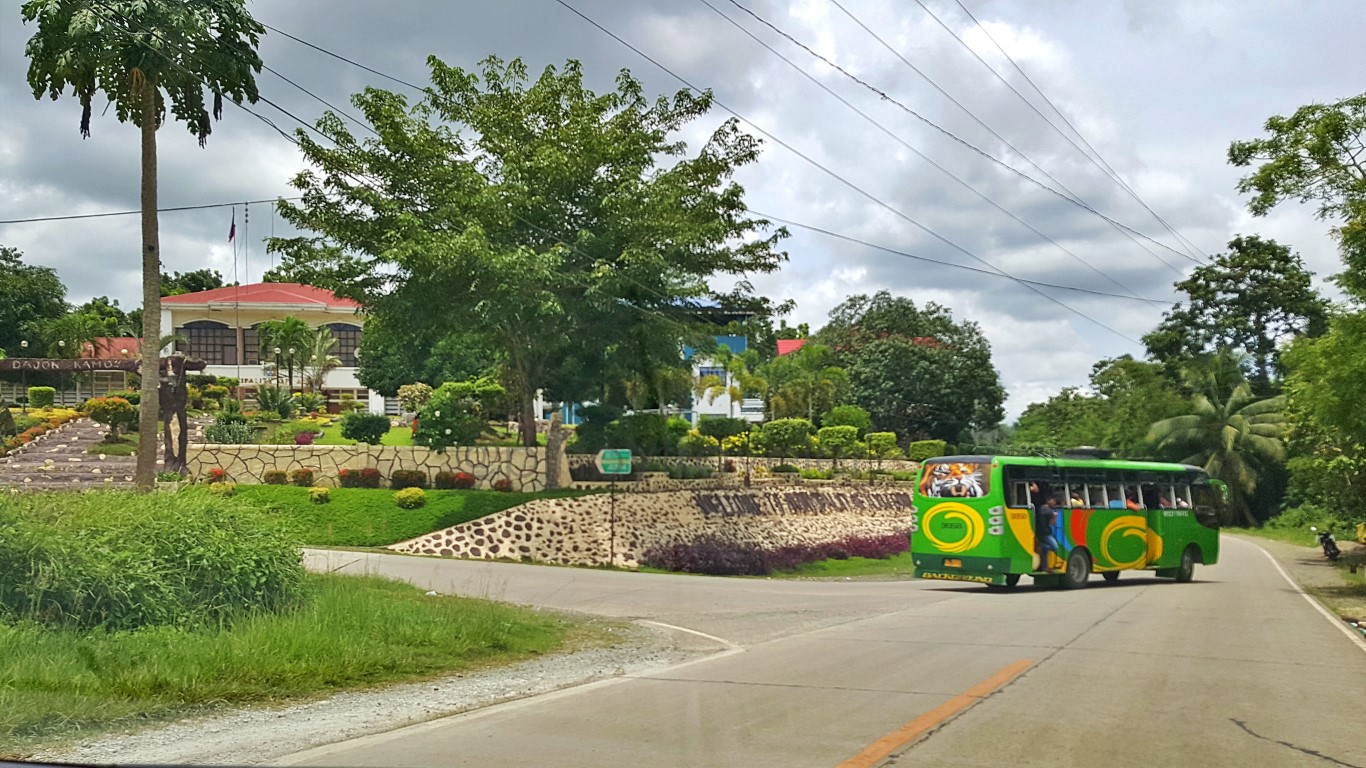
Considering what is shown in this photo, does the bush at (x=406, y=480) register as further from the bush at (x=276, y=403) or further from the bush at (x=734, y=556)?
the bush at (x=276, y=403)

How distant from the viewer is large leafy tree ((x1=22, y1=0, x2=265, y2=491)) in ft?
68.7

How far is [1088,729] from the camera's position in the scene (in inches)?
346

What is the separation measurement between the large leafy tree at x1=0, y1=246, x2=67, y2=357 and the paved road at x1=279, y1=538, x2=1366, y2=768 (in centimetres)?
3481

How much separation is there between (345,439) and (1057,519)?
22.8 m

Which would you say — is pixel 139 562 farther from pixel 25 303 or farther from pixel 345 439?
pixel 25 303

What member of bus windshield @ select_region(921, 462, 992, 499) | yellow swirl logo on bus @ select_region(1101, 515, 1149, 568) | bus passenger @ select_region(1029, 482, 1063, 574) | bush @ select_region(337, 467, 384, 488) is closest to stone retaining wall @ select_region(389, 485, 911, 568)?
bush @ select_region(337, 467, 384, 488)

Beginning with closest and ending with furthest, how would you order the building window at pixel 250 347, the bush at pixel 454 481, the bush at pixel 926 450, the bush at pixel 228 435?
1. the bush at pixel 454 481
2. the bush at pixel 228 435
3. the bush at pixel 926 450
4. the building window at pixel 250 347

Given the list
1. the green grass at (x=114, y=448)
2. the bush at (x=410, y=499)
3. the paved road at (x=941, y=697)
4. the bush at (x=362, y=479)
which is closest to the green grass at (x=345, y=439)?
the bush at (x=362, y=479)

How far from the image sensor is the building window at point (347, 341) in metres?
71.1

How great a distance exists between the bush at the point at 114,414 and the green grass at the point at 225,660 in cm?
2963

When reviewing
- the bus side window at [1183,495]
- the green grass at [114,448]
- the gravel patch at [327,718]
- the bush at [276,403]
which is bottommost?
the gravel patch at [327,718]

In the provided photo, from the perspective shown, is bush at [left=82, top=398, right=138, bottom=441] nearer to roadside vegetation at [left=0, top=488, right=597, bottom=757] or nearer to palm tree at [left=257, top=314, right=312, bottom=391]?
palm tree at [left=257, top=314, right=312, bottom=391]

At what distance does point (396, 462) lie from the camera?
31.5 meters

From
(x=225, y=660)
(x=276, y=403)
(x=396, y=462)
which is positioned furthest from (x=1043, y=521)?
(x=276, y=403)
